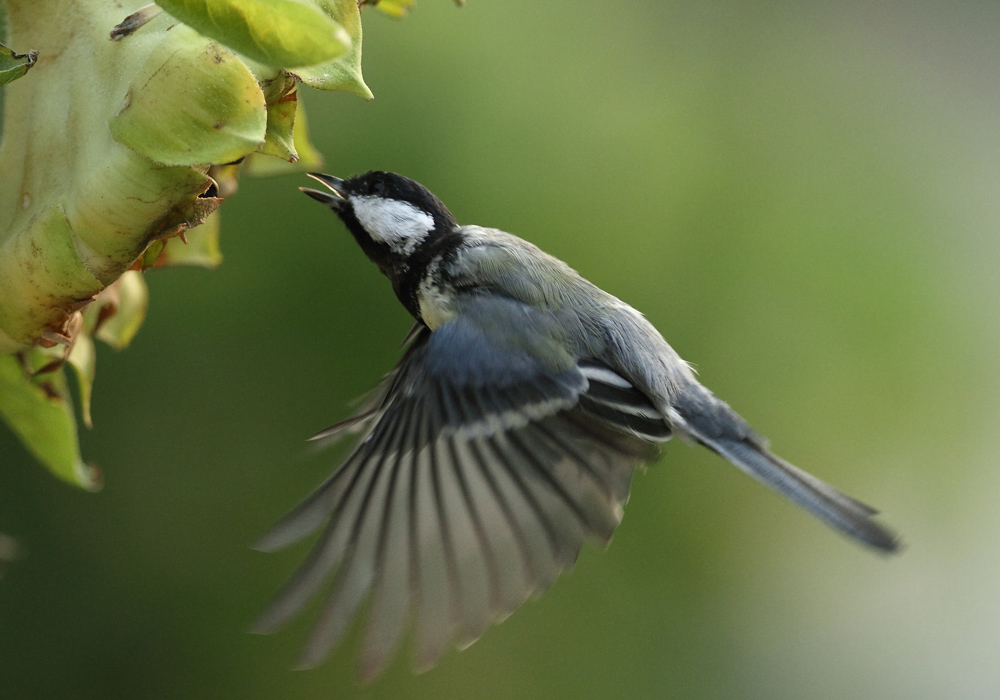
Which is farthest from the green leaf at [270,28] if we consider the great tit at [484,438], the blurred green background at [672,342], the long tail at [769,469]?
the blurred green background at [672,342]

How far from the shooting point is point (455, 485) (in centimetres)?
79

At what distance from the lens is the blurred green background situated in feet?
3.42

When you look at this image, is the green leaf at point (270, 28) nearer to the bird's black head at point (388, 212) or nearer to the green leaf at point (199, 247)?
the green leaf at point (199, 247)

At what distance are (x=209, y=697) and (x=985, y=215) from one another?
1440 mm

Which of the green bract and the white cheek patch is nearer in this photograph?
the green bract

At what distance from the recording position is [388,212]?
2.69ft

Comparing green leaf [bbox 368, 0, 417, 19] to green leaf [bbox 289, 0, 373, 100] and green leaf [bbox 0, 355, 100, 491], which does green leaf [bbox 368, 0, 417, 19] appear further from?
green leaf [bbox 0, 355, 100, 491]

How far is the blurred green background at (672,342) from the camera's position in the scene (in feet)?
3.42

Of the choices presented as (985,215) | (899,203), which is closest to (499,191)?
(899,203)

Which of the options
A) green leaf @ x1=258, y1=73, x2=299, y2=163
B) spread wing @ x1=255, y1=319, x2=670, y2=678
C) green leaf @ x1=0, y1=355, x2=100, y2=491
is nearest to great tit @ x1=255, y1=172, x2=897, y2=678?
spread wing @ x1=255, y1=319, x2=670, y2=678

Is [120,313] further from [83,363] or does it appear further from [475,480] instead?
[475,480]

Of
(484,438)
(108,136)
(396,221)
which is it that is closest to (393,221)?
(396,221)

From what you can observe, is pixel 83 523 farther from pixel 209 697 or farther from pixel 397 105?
pixel 397 105

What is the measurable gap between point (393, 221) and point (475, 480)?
22 cm
